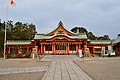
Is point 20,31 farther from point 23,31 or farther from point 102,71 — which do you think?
point 102,71

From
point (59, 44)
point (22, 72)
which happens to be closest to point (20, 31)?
point (59, 44)

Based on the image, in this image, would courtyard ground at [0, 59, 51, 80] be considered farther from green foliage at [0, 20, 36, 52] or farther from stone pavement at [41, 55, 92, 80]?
green foliage at [0, 20, 36, 52]

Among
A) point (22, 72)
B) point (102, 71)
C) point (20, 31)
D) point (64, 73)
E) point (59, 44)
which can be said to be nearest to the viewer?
point (64, 73)

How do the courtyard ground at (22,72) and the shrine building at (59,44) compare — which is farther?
the shrine building at (59,44)

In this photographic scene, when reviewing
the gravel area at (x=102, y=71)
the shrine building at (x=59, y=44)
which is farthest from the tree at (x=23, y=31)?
the gravel area at (x=102, y=71)

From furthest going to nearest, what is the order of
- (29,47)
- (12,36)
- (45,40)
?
1. (12,36)
2. (29,47)
3. (45,40)

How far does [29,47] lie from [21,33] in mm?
16559

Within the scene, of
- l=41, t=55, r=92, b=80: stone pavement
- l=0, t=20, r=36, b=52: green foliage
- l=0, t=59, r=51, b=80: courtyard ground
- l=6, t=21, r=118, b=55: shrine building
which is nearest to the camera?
l=41, t=55, r=92, b=80: stone pavement

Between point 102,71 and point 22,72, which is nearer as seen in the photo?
point 22,72

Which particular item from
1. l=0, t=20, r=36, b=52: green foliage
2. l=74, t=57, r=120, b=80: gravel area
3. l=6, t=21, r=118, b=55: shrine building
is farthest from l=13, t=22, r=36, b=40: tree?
l=74, t=57, r=120, b=80: gravel area

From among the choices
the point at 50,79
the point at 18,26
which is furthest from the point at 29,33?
the point at 50,79

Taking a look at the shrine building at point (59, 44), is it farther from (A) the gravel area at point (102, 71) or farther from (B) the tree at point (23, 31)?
(A) the gravel area at point (102, 71)

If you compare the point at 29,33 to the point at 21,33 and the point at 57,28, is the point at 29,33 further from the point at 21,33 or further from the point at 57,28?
the point at 57,28

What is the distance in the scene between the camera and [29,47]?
→ 42531 millimetres
